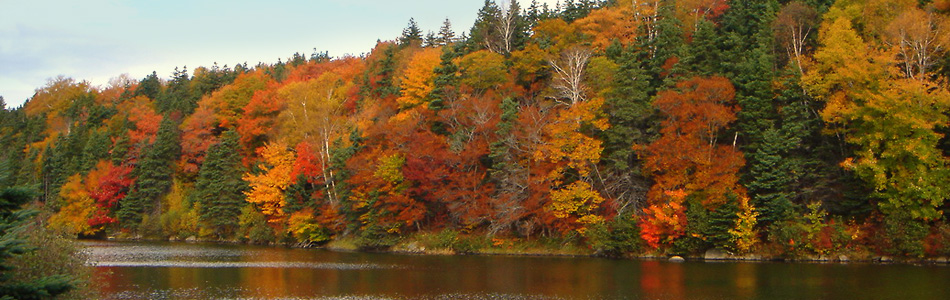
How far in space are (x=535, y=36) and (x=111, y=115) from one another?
7052 centimetres

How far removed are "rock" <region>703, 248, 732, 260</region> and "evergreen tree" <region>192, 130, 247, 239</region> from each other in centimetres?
4656

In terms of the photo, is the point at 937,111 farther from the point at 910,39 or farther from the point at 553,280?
the point at 553,280

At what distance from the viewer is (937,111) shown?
40.3 m

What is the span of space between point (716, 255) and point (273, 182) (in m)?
41.3

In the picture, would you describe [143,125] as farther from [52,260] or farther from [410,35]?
[52,260]

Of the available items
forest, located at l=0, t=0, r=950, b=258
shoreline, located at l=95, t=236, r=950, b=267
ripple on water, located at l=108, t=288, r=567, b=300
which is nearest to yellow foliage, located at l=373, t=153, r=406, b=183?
forest, located at l=0, t=0, r=950, b=258

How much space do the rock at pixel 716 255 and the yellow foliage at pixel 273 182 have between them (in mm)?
38053

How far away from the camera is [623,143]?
162 feet

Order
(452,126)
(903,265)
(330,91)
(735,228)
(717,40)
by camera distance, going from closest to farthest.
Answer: (903,265), (735,228), (717,40), (452,126), (330,91)

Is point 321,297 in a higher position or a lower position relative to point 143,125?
lower

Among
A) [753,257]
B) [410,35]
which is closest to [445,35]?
[410,35]

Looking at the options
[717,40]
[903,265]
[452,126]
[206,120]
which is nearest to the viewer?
[903,265]

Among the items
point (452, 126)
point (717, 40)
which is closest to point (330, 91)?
point (452, 126)

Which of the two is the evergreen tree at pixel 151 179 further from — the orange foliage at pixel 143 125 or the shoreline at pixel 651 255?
the shoreline at pixel 651 255
